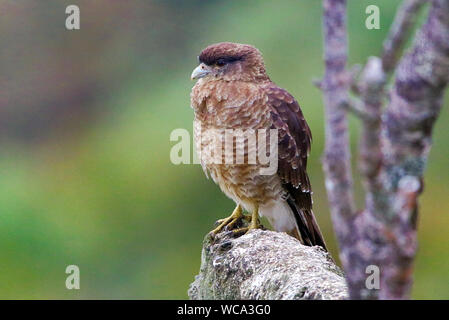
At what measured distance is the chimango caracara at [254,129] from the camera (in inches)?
157

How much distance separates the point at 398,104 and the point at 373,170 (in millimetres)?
153

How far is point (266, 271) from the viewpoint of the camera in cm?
287

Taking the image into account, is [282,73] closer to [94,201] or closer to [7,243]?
[94,201]

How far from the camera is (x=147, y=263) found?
7617 mm

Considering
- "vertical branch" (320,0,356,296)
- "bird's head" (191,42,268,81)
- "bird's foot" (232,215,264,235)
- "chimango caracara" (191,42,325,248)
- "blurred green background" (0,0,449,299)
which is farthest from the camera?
"blurred green background" (0,0,449,299)

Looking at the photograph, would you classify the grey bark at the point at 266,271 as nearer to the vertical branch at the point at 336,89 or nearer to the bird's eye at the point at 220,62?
the vertical branch at the point at 336,89

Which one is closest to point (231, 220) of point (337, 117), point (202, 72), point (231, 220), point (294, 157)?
point (231, 220)

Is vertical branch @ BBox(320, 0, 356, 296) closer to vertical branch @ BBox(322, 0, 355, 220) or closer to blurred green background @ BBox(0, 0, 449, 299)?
vertical branch @ BBox(322, 0, 355, 220)

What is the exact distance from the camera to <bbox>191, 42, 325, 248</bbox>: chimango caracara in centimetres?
398

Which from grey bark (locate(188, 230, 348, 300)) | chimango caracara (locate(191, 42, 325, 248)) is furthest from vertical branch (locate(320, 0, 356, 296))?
chimango caracara (locate(191, 42, 325, 248))

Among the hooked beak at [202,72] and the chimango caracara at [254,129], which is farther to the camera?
the hooked beak at [202,72]

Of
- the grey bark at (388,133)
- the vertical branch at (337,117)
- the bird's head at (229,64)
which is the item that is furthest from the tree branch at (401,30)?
the bird's head at (229,64)

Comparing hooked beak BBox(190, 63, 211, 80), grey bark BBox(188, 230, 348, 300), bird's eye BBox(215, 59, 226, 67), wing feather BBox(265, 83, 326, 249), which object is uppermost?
bird's eye BBox(215, 59, 226, 67)
